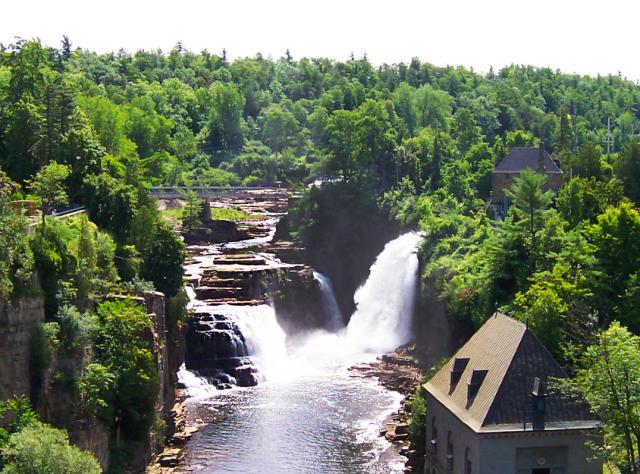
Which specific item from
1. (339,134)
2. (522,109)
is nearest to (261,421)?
(339,134)

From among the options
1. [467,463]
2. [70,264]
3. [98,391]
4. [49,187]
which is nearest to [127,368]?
[98,391]

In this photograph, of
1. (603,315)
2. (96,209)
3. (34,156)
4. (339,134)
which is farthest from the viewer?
(339,134)

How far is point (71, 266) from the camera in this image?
5291 cm

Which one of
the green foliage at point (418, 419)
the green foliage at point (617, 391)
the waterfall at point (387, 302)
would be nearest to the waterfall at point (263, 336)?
the waterfall at point (387, 302)

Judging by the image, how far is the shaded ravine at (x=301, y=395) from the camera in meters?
57.5

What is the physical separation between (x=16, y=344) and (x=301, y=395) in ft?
89.2

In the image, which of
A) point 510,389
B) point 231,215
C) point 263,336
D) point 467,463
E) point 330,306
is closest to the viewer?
point 510,389

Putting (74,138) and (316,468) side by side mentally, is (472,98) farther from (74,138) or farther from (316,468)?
(316,468)

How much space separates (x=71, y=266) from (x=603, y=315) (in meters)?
27.9

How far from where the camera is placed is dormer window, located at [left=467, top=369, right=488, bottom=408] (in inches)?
1848

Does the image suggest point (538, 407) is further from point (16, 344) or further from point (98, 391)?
point (16, 344)

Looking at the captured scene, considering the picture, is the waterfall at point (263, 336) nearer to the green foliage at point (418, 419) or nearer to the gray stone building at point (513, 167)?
the green foliage at point (418, 419)

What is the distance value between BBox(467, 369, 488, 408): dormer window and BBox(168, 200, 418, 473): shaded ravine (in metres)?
10.5

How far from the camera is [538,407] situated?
4434cm
